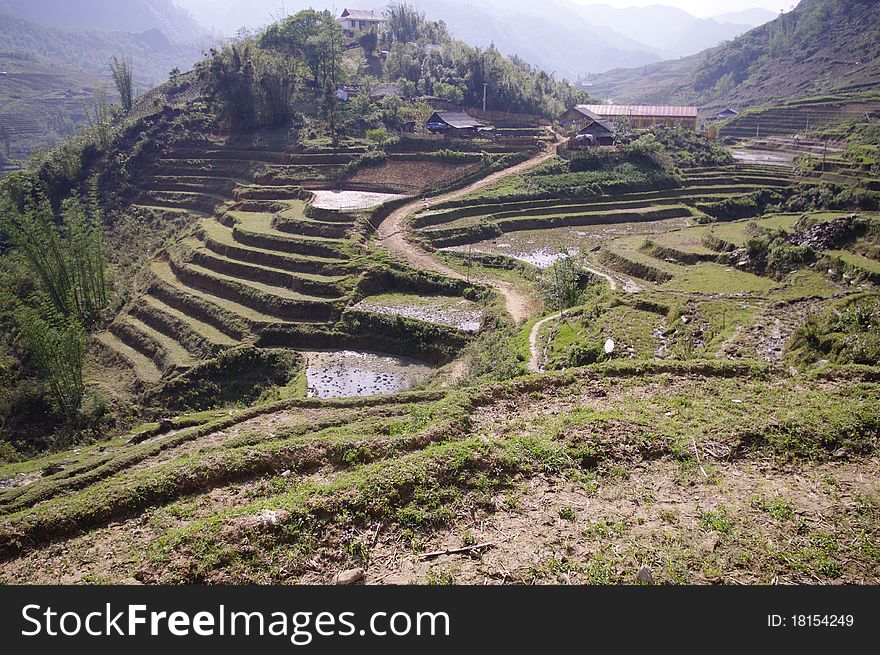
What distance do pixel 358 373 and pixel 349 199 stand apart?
21.9 meters

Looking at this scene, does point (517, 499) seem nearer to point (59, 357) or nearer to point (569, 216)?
point (59, 357)

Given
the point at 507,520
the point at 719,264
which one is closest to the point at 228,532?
the point at 507,520

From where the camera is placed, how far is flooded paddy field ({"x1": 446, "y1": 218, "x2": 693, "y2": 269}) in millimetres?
38406

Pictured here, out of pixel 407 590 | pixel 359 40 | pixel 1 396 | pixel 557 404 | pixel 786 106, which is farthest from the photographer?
pixel 359 40

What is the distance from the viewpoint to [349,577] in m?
8.59

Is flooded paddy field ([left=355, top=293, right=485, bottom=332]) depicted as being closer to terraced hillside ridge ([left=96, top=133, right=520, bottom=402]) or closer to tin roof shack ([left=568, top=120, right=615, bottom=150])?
terraced hillside ridge ([left=96, top=133, right=520, bottom=402])

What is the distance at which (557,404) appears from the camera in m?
14.7

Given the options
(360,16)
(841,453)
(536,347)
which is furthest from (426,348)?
(360,16)

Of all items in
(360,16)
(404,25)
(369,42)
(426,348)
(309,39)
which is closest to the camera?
(426,348)

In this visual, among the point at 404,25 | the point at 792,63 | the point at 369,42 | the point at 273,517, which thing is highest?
the point at 404,25

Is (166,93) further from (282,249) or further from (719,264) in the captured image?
(719,264)

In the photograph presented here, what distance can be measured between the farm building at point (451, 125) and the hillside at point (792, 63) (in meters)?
60.0

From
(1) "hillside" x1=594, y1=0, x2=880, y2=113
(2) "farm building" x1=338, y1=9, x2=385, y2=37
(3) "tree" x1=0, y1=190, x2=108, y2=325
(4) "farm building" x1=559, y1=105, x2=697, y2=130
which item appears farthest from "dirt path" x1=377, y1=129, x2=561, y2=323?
(1) "hillside" x1=594, y1=0, x2=880, y2=113

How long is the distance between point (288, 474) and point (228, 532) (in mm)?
2630
